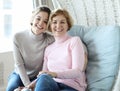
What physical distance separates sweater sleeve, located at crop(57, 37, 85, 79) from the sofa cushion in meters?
0.12

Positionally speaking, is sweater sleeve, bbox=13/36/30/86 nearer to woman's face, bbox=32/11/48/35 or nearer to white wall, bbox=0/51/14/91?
woman's face, bbox=32/11/48/35

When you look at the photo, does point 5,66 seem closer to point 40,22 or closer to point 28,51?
point 28,51

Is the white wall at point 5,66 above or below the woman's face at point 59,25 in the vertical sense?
below

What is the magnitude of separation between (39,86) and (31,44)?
513 millimetres

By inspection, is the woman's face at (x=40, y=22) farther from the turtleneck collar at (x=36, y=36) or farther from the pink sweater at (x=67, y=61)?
the pink sweater at (x=67, y=61)

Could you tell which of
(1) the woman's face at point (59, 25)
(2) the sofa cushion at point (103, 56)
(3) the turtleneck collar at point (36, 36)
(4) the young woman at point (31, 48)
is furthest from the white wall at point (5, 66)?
(2) the sofa cushion at point (103, 56)

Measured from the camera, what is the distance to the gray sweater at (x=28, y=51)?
1980 millimetres

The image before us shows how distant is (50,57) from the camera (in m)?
1.95

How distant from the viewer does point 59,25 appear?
74.2 inches

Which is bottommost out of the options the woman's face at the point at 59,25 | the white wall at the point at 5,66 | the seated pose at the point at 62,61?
the white wall at the point at 5,66

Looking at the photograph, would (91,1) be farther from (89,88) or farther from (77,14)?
(89,88)

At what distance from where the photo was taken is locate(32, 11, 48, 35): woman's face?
1931mm

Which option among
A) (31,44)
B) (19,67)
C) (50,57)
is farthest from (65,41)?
(19,67)

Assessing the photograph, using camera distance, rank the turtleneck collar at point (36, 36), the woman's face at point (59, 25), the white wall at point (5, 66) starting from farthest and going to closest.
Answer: the white wall at point (5, 66) < the turtleneck collar at point (36, 36) < the woman's face at point (59, 25)
